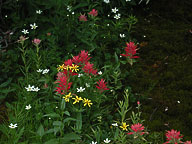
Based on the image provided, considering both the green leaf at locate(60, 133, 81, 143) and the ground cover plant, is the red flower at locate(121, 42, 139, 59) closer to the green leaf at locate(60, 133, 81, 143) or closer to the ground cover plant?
A: the ground cover plant

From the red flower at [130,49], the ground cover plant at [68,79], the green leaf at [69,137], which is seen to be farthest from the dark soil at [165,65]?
the green leaf at [69,137]

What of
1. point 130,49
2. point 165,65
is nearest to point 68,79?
point 130,49

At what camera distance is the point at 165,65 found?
11.1ft

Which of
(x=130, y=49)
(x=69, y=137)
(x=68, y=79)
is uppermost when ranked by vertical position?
(x=130, y=49)

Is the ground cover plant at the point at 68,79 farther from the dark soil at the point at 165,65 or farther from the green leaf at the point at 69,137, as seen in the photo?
the dark soil at the point at 165,65

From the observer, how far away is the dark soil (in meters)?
2.79

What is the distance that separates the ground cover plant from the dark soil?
150mm

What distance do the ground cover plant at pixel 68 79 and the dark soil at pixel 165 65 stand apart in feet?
0.49

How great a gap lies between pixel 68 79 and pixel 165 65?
1.59 metres

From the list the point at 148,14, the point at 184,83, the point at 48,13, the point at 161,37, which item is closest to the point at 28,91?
the point at 48,13

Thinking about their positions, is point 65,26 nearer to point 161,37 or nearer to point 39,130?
point 161,37

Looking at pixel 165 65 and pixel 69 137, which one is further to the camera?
pixel 165 65

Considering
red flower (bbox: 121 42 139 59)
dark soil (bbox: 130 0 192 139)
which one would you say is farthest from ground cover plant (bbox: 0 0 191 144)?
dark soil (bbox: 130 0 192 139)

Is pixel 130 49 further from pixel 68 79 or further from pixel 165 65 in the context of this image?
pixel 165 65
